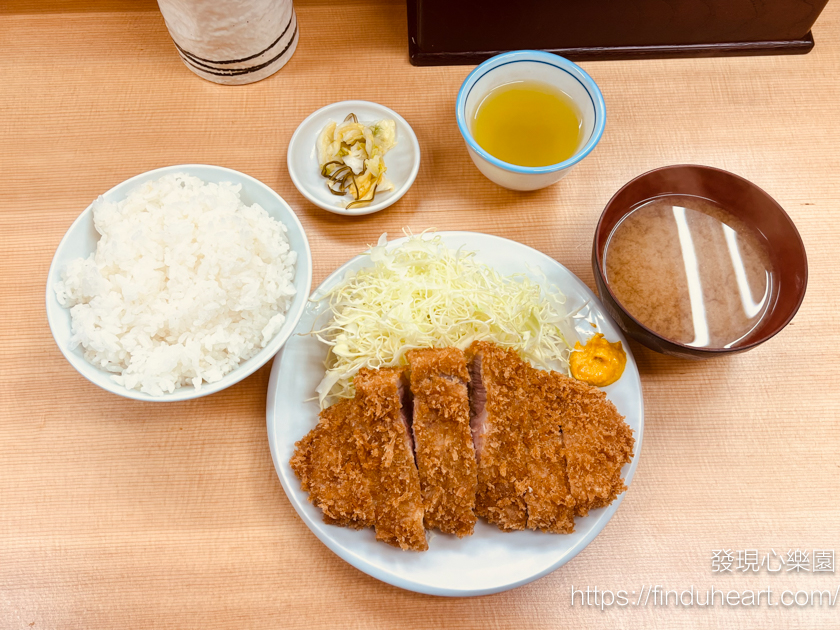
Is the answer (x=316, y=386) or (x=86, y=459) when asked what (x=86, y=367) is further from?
(x=316, y=386)

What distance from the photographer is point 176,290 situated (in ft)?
5.48

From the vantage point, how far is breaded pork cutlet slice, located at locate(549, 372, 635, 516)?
1584mm

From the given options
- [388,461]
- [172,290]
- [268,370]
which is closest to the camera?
[388,461]

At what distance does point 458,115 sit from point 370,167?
1.22 ft

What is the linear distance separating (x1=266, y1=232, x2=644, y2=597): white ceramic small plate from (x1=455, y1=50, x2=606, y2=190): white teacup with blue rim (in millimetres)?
375

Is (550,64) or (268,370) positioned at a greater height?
(550,64)

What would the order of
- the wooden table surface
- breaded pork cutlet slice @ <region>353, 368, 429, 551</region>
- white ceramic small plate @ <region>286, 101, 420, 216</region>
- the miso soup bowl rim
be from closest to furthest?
breaded pork cutlet slice @ <region>353, 368, 429, 551</region> → the wooden table surface → the miso soup bowl rim → white ceramic small plate @ <region>286, 101, 420, 216</region>

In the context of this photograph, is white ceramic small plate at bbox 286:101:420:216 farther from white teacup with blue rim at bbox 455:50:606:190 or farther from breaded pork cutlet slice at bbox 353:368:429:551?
breaded pork cutlet slice at bbox 353:368:429:551

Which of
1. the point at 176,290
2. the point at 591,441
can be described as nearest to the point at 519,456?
the point at 591,441

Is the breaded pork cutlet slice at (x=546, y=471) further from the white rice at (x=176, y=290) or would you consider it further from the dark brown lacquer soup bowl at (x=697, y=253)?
the white rice at (x=176, y=290)

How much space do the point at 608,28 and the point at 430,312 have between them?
55.1 inches

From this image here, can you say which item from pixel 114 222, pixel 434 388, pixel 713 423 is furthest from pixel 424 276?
pixel 713 423

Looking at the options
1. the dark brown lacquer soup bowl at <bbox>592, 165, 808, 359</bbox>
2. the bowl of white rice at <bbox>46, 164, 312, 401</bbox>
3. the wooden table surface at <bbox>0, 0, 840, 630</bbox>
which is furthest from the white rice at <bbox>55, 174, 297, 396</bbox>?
the dark brown lacquer soup bowl at <bbox>592, 165, 808, 359</bbox>

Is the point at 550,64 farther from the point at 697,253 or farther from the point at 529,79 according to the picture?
the point at 697,253
